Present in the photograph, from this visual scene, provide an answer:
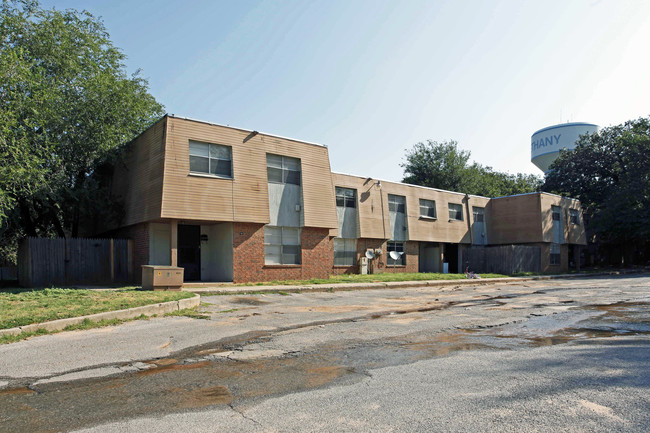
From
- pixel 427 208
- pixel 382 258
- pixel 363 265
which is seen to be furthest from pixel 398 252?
pixel 427 208

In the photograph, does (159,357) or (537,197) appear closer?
(159,357)

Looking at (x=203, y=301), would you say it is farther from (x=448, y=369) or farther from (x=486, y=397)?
(x=486, y=397)

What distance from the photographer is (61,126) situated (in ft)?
70.3

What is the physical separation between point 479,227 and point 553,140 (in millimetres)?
33405

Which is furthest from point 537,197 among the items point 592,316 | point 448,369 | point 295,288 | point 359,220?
point 448,369

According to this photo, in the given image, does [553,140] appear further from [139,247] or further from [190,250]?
[139,247]

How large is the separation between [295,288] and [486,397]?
46.8 ft

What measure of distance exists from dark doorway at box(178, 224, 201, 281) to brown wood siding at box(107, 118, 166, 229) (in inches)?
101

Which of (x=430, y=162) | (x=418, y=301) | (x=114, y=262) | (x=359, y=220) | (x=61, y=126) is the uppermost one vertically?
(x=430, y=162)

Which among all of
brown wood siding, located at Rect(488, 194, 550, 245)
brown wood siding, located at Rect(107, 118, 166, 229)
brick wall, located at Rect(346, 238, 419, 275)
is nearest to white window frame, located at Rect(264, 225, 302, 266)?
brick wall, located at Rect(346, 238, 419, 275)

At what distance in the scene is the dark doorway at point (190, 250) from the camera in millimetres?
22953

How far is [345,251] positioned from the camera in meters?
29.0

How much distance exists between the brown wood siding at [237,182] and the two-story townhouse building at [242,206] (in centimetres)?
4

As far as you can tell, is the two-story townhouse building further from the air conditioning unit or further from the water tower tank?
the water tower tank
